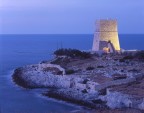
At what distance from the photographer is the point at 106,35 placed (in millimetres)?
39875

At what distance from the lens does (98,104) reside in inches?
857

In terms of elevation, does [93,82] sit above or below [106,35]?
below

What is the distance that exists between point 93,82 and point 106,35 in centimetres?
1594

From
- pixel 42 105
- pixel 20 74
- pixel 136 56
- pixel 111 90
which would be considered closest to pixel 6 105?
pixel 42 105

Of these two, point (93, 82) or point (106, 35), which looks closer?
point (93, 82)

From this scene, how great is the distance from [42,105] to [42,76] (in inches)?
293

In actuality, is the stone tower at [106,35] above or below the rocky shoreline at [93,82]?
above

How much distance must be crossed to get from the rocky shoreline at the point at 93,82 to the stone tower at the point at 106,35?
5.59 m

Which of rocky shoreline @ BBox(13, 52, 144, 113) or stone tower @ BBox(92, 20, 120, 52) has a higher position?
stone tower @ BBox(92, 20, 120, 52)

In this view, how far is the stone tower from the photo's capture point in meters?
39.8

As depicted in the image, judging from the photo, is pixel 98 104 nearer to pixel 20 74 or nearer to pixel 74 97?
pixel 74 97

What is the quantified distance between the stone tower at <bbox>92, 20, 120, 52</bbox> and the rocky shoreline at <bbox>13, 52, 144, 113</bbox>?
5594mm

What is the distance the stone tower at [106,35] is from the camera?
1565 inches

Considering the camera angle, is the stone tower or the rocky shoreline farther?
the stone tower
